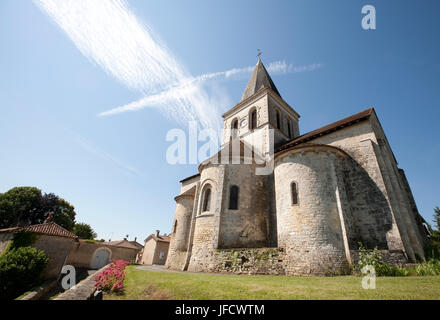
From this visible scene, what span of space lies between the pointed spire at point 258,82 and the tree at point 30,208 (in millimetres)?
32534

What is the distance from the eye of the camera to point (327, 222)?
30.9 feet

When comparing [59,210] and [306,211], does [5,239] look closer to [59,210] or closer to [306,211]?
[59,210]

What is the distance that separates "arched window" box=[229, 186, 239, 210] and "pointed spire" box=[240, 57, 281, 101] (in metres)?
14.6

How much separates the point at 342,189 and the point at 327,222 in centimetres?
216

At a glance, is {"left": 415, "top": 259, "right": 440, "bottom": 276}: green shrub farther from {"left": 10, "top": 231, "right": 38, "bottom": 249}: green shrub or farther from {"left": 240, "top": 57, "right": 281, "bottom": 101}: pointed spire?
{"left": 10, "top": 231, "right": 38, "bottom": 249}: green shrub

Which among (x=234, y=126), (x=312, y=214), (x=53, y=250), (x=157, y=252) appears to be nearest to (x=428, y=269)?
(x=312, y=214)

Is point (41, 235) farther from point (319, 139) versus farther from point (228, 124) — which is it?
point (319, 139)

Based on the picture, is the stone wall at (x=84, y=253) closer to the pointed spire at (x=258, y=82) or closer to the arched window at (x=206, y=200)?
the arched window at (x=206, y=200)

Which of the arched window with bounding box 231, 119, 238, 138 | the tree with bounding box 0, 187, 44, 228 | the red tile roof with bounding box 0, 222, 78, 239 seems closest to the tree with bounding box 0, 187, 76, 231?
the tree with bounding box 0, 187, 44, 228

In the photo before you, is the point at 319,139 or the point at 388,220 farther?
the point at 319,139

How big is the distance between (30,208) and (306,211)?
121 ft

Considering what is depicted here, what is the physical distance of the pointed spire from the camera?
948 inches
